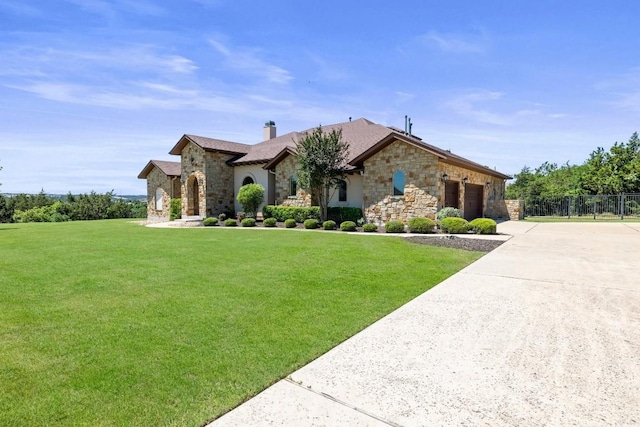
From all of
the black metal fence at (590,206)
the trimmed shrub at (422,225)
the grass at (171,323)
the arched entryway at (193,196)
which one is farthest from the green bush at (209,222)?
the black metal fence at (590,206)

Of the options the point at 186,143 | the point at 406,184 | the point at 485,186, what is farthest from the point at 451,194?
the point at 186,143

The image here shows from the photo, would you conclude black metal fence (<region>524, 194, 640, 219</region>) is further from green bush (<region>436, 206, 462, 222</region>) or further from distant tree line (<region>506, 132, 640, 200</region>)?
green bush (<region>436, 206, 462, 222</region>)

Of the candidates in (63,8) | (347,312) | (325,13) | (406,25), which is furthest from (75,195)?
(347,312)

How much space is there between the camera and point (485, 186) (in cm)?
2416

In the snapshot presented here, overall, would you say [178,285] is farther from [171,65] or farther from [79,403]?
[171,65]

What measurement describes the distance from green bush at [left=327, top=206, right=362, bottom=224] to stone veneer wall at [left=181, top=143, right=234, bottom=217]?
863 centimetres

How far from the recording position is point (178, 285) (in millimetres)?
6133

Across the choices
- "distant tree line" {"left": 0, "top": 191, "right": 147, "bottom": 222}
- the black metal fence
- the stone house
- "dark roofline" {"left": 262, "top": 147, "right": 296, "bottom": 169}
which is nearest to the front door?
the stone house

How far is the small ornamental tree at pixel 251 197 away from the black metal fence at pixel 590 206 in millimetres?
23305

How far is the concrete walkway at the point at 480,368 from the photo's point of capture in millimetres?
2469

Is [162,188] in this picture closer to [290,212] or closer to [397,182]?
A: [290,212]

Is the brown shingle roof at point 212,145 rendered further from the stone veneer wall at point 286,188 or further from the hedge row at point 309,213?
the hedge row at point 309,213

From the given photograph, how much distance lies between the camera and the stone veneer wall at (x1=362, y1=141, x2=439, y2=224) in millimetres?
16969

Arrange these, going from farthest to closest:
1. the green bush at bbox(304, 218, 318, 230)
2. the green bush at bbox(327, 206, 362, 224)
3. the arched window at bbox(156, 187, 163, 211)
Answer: the arched window at bbox(156, 187, 163, 211) → the green bush at bbox(327, 206, 362, 224) → the green bush at bbox(304, 218, 318, 230)
